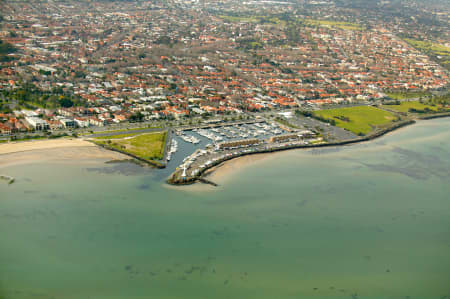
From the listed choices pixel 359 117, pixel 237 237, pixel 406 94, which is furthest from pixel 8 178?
pixel 406 94

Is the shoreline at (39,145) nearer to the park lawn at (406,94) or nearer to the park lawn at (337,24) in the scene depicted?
the park lawn at (406,94)

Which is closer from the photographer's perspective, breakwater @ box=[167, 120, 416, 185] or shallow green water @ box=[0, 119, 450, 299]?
shallow green water @ box=[0, 119, 450, 299]

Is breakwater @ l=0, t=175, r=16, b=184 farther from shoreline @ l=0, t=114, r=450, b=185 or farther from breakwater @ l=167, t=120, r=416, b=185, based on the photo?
breakwater @ l=167, t=120, r=416, b=185

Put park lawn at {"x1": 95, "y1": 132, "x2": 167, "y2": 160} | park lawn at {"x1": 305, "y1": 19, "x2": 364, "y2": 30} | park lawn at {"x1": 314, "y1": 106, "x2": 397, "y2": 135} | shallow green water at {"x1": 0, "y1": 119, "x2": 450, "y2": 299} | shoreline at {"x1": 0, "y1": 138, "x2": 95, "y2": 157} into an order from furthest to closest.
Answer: park lawn at {"x1": 305, "y1": 19, "x2": 364, "y2": 30}
park lawn at {"x1": 314, "y1": 106, "x2": 397, "y2": 135}
park lawn at {"x1": 95, "y1": 132, "x2": 167, "y2": 160}
shoreline at {"x1": 0, "y1": 138, "x2": 95, "y2": 157}
shallow green water at {"x1": 0, "y1": 119, "x2": 450, "y2": 299}

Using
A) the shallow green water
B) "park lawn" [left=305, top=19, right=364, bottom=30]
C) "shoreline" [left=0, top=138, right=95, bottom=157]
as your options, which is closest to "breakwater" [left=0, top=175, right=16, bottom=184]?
the shallow green water

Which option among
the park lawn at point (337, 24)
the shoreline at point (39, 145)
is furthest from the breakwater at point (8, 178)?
the park lawn at point (337, 24)

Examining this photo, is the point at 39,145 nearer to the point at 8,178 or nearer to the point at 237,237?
the point at 8,178
